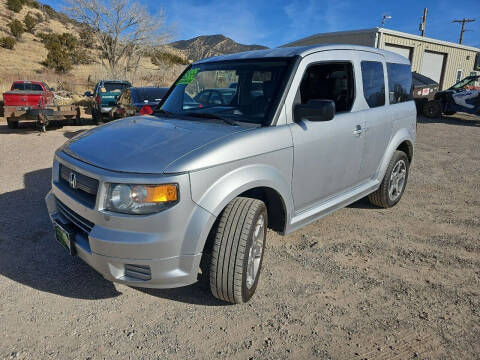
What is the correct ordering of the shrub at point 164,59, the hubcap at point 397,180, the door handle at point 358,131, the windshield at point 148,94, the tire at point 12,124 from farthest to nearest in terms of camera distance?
the shrub at point 164,59
the tire at point 12,124
the windshield at point 148,94
the hubcap at point 397,180
the door handle at point 358,131

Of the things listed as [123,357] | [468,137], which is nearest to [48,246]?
[123,357]

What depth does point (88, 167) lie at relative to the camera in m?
2.31

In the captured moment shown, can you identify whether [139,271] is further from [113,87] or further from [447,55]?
[447,55]

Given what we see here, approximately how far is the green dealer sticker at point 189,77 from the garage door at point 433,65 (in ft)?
76.4

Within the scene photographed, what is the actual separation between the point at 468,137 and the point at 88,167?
1216cm

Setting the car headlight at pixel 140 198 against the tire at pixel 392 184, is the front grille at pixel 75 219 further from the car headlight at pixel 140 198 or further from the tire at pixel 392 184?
the tire at pixel 392 184

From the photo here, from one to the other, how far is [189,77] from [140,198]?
1.99m

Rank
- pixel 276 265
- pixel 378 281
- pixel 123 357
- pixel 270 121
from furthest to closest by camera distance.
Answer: pixel 276 265, pixel 378 281, pixel 270 121, pixel 123 357

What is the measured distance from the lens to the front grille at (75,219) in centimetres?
231

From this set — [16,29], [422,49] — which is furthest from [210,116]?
[16,29]

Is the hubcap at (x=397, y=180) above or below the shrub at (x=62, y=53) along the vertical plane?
below

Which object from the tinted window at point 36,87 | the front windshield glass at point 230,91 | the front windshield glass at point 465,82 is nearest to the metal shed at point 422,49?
the front windshield glass at point 465,82

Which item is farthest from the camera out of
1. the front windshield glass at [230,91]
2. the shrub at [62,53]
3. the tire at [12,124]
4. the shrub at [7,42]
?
the shrub at [7,42]

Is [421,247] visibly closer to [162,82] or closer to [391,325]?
[391,325]
